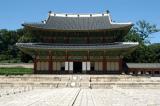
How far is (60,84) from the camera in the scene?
121ft

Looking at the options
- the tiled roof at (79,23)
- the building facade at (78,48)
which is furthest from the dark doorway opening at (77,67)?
the tiled roof at (79,23)

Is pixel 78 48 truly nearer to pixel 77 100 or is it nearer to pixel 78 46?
pixel 78 46

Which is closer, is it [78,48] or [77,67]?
[78,48]

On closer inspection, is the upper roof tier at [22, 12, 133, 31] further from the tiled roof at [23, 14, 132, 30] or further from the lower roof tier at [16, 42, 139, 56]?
the lower roof tier at [16, 42, 139, 56]

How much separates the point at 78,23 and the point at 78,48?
7.64 meters

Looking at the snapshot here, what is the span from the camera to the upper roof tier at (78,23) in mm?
51531

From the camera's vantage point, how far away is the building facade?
163 feet

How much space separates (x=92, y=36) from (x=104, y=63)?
469cm

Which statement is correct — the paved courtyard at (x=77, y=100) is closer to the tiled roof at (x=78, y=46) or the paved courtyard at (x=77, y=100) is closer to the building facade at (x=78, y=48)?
the tiled roof at (x=78, y=46)

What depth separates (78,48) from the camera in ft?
162

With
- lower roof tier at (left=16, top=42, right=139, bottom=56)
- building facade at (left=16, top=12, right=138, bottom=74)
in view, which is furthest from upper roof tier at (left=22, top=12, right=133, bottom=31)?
lower roof tier at (left=16, top=42, right=139, bottom=56)

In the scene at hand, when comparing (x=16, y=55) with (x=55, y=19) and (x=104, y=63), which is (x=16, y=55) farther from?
(x=104, y=63)

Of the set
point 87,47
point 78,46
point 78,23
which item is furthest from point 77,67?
point 78,23

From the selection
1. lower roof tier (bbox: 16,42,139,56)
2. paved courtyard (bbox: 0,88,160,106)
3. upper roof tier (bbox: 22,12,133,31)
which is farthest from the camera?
upper roof tier (bbox: 22,12,133,31)
